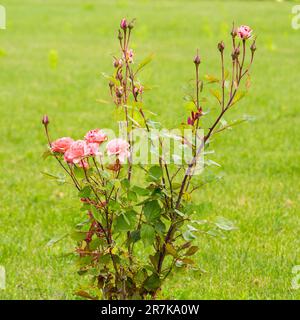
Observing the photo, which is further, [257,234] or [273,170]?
[273,170]

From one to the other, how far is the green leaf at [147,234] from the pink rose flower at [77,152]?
44cm

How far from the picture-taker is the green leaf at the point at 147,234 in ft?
11.2

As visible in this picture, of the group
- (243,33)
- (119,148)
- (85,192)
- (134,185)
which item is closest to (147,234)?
(134,185)

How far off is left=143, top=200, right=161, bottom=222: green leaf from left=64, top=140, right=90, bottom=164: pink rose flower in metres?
0.39

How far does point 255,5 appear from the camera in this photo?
1994cm

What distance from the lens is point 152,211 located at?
3453 millimetres

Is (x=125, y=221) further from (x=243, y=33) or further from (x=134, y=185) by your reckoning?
(x=243, y=33)

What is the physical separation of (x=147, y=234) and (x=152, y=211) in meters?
0.11

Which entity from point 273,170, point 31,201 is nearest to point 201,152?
point 31,201

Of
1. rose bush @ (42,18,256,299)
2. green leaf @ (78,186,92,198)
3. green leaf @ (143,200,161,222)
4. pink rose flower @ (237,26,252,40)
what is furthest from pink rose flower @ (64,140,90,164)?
pink rose flower @ (237,26,252,40)

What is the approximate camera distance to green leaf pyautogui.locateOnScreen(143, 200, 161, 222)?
11.3ft

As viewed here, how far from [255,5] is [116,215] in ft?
56.6
